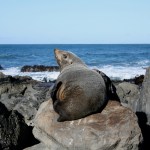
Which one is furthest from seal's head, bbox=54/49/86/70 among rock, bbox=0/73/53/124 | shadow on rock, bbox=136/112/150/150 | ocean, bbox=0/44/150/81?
ocean, bbox=0/44/150/81

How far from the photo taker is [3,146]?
7.17m

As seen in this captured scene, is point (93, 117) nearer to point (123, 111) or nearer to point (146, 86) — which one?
point (123, 111)

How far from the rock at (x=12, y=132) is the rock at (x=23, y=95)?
1.30 metres

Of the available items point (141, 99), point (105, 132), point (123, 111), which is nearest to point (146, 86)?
point (141, 99)

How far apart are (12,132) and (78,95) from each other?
174cm

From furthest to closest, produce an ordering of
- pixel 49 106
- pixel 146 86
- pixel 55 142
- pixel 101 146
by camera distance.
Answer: pixel 146 86 < pixel 49 106 < pixel 55 142 < pixel 101 146

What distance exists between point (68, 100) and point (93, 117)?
1.66 feet

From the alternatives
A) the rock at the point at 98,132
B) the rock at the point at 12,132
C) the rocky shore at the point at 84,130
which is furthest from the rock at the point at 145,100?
the rock at the point at 12,132

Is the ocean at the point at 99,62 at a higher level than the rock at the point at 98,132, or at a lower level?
lower

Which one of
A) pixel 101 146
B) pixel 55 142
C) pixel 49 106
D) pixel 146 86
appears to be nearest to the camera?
pixel 101 146

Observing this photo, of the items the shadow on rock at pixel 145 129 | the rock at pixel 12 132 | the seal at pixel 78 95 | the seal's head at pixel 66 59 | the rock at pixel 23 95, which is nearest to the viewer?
the seal at pixel 78 95

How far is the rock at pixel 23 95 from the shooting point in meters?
9.48

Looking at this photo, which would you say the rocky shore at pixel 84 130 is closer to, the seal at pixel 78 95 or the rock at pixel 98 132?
the rock at pixel 98 132

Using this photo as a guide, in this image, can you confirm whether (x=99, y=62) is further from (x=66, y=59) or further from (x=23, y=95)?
(x=66, y=59)
